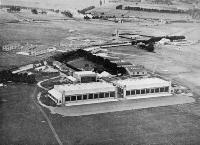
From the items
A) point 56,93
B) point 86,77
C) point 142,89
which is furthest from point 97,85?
point 86,77

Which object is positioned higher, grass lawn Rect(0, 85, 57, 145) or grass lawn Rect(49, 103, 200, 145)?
grass lawn Rect(0, 85, 57, 145)

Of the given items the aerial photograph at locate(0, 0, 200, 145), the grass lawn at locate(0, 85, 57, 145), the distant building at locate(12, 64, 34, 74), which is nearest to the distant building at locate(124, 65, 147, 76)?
the aerial photograph at locate(0, 0, 200, 145)

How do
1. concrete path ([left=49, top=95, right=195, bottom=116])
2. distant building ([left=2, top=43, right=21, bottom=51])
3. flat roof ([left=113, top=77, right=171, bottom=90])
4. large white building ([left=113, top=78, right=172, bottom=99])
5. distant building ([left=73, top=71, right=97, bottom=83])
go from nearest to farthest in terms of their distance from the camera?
1. concrete path ([left=49, top=95, right=195, bottom=116])
2. large white building ([left=113, top=78, right=172, bottom=99])
3. flat roof ([left=113, top=77, right=171, bottom=90])
4. distant building ([left=73, top=71, right=97, bottom=83])
5. distant building ([left=2, top=43, right=21, bottom=51])

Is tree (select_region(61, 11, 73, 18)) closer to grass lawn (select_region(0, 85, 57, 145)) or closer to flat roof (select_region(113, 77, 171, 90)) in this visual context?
flat roof (select_region(113, 77, 171, 90))

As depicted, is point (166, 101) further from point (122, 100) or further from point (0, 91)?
point (0, 91)

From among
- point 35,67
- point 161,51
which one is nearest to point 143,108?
point 35,67

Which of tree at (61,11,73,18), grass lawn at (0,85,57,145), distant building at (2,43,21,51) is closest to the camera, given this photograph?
grass lawn at (0,85,57,145)

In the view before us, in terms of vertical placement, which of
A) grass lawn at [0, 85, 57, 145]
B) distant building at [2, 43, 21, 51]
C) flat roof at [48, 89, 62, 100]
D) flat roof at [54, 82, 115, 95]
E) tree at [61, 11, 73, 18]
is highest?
tree at [61, 11, 73, 18]

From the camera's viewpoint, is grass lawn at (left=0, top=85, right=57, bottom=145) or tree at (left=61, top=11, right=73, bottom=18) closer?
grass lawn at (left=0, top=85, right=57, bottom=145)
